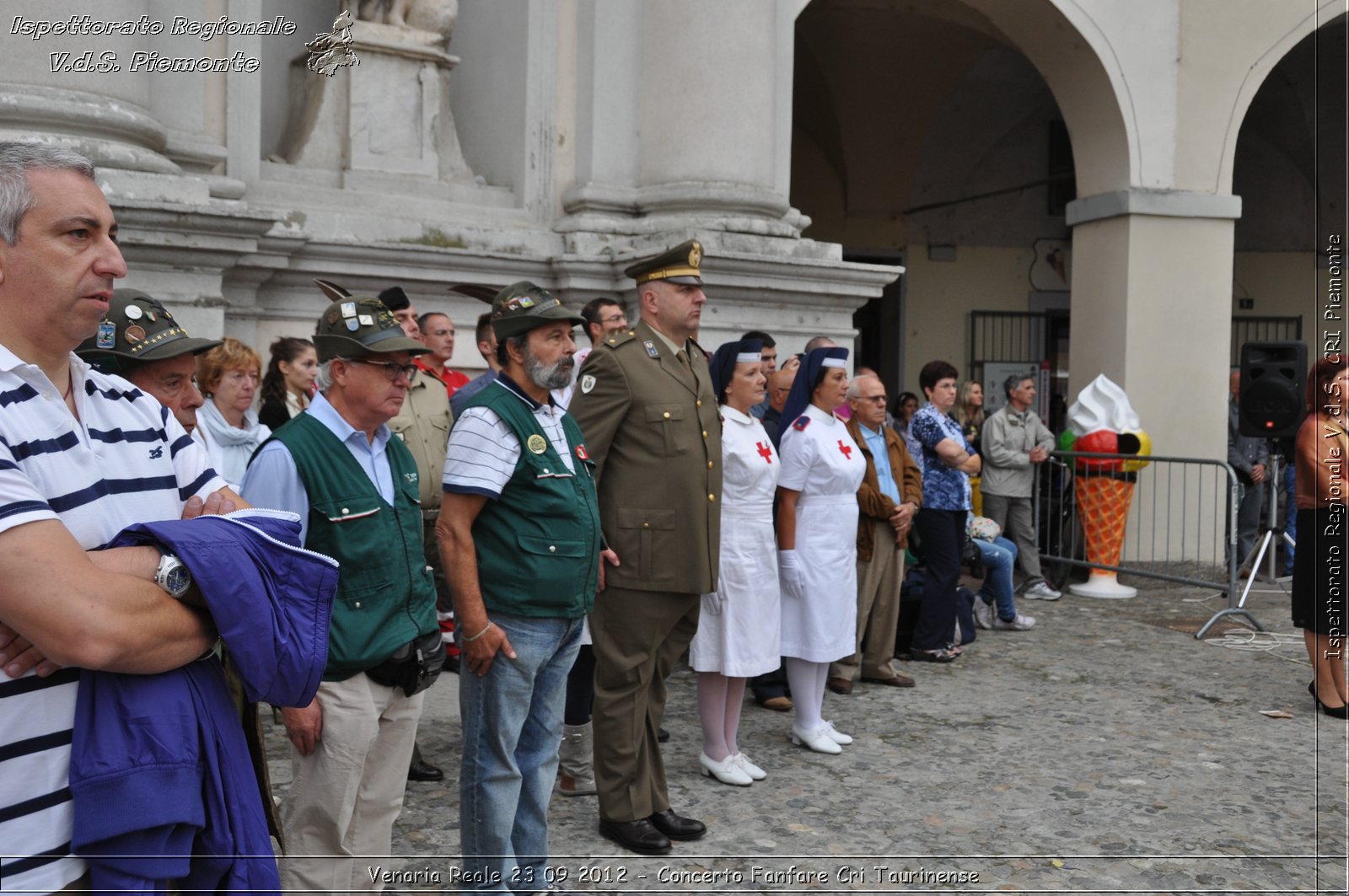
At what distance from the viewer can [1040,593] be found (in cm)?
978

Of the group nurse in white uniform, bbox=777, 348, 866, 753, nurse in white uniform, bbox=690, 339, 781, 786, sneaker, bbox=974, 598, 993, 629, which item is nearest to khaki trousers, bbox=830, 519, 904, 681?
nurse in white uniform, bbox=777, 348, 866, 753

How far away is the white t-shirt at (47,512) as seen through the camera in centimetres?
162

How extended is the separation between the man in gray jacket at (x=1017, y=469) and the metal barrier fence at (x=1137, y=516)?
0.51 meters

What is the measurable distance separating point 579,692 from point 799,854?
3.85 feet

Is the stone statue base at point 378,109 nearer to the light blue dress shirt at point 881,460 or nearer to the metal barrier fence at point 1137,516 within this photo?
the light blue dress shirt at point 881,460

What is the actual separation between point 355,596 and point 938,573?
195 inches

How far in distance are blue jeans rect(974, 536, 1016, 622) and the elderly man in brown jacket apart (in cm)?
148

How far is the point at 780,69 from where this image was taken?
9.08 m

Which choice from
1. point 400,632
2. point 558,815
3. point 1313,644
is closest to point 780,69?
point 1313,644

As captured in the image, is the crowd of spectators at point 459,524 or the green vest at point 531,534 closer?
the crowd of spectators at point 459,524

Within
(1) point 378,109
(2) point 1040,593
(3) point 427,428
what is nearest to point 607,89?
(1) point 378,109

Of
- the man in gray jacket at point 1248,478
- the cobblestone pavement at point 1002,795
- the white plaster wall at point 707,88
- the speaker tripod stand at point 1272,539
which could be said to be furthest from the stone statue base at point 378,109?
the man in gray jacket at point 1248,478

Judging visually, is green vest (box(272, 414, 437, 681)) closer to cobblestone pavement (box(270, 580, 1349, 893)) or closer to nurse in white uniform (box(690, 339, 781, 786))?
cobblestone pavement (box(270, 580, 1349, 893))

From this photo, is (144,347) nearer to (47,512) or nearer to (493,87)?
(47,512)
